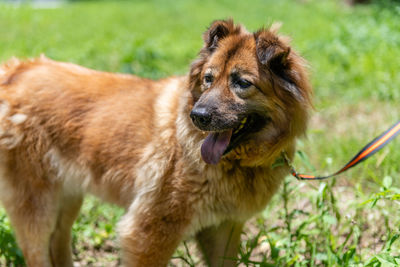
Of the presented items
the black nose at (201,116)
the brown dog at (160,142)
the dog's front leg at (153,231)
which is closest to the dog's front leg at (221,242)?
the brown dog at (160,142)

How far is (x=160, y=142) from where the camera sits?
3242mm

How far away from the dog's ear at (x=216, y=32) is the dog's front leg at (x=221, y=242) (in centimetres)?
132

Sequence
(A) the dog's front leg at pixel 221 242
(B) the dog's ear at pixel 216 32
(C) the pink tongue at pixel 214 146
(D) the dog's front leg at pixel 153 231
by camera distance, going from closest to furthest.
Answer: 1. (C) the pink tongue at pixel 214 146
2. (D) the dog's front leg at pixel 153 231
3. (B) the dog's ear at pixel 216 32
4. (A) the dog's front leg at pixel 221 242

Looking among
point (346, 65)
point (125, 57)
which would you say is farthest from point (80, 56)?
point (346, 65)

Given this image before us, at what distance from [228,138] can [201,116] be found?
0.28m

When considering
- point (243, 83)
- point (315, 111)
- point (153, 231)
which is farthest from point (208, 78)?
point (153, 231)

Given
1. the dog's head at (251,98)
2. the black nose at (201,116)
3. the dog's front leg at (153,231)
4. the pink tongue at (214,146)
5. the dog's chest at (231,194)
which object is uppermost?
→ the dog's head at (251,98)

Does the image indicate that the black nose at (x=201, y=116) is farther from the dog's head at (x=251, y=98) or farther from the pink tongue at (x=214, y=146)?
the pink tongue at (x=214, y=146)

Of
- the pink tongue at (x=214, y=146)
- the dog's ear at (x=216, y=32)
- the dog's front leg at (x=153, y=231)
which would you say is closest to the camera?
the pink tongue at (x=214, y=146)

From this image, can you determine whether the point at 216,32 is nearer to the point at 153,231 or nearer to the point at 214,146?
the point at 214,146

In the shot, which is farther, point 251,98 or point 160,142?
point 160,142

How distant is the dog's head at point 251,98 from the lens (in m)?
2.88

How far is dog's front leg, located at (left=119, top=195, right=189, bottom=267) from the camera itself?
3043mm

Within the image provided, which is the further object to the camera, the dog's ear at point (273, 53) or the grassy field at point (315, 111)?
the grassy field at point (315, 111)
